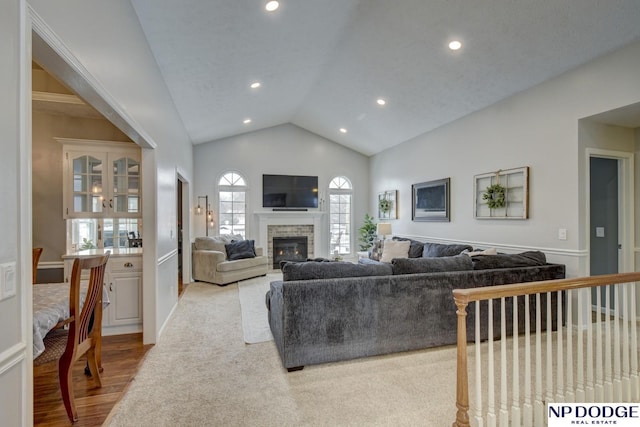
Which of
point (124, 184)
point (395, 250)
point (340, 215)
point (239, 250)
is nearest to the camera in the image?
point (124, 184)

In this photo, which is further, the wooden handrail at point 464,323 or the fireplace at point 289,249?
the fireplace at point 289,249

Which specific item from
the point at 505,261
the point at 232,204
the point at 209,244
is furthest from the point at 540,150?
the point at 232,204

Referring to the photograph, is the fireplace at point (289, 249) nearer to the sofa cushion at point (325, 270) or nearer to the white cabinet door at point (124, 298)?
the white cabinet door at point (124, 298)

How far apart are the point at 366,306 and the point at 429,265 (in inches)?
32.8

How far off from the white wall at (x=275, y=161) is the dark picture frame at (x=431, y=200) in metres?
2.02

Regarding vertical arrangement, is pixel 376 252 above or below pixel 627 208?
below

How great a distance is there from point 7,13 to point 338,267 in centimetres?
256

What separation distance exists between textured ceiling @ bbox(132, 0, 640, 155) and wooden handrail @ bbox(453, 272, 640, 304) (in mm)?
2480

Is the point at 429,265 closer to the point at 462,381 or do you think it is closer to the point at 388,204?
the point at 462,381

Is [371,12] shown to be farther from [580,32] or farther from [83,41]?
[83,41]

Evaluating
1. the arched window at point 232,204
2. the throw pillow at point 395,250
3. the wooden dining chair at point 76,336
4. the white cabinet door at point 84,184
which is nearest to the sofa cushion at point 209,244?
the arched window at point 232,204

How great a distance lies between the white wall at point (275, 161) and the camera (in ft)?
24.2

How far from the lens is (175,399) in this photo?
7.61 ft

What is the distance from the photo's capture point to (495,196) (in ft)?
15.1
